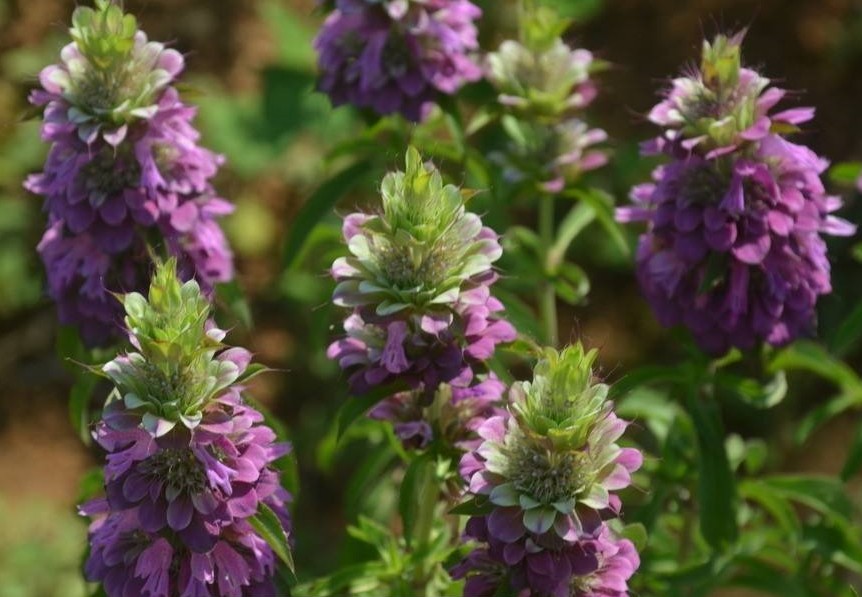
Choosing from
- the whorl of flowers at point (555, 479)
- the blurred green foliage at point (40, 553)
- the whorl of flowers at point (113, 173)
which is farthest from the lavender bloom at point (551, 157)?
the blurred green foliage at point (40, 553)

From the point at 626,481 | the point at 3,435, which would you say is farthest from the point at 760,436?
the point at 626,481

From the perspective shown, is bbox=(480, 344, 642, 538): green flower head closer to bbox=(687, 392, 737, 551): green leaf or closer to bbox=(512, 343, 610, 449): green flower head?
bbox=(512, 343, 610, 449): green flower head

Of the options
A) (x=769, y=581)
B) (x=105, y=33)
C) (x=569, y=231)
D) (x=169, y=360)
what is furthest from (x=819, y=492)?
(x=105, y=33)

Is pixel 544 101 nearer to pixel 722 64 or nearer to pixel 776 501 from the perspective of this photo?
pixel 722 64

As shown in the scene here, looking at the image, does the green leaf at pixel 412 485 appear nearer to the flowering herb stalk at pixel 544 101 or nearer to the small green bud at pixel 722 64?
the flowering herb stalk at pixel 544 101

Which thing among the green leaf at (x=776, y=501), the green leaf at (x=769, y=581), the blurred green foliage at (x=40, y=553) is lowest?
the blurred green foliage at (x=40, y=553)

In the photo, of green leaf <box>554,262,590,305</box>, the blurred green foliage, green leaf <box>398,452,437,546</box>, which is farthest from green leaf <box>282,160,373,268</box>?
the blurred green foliage
